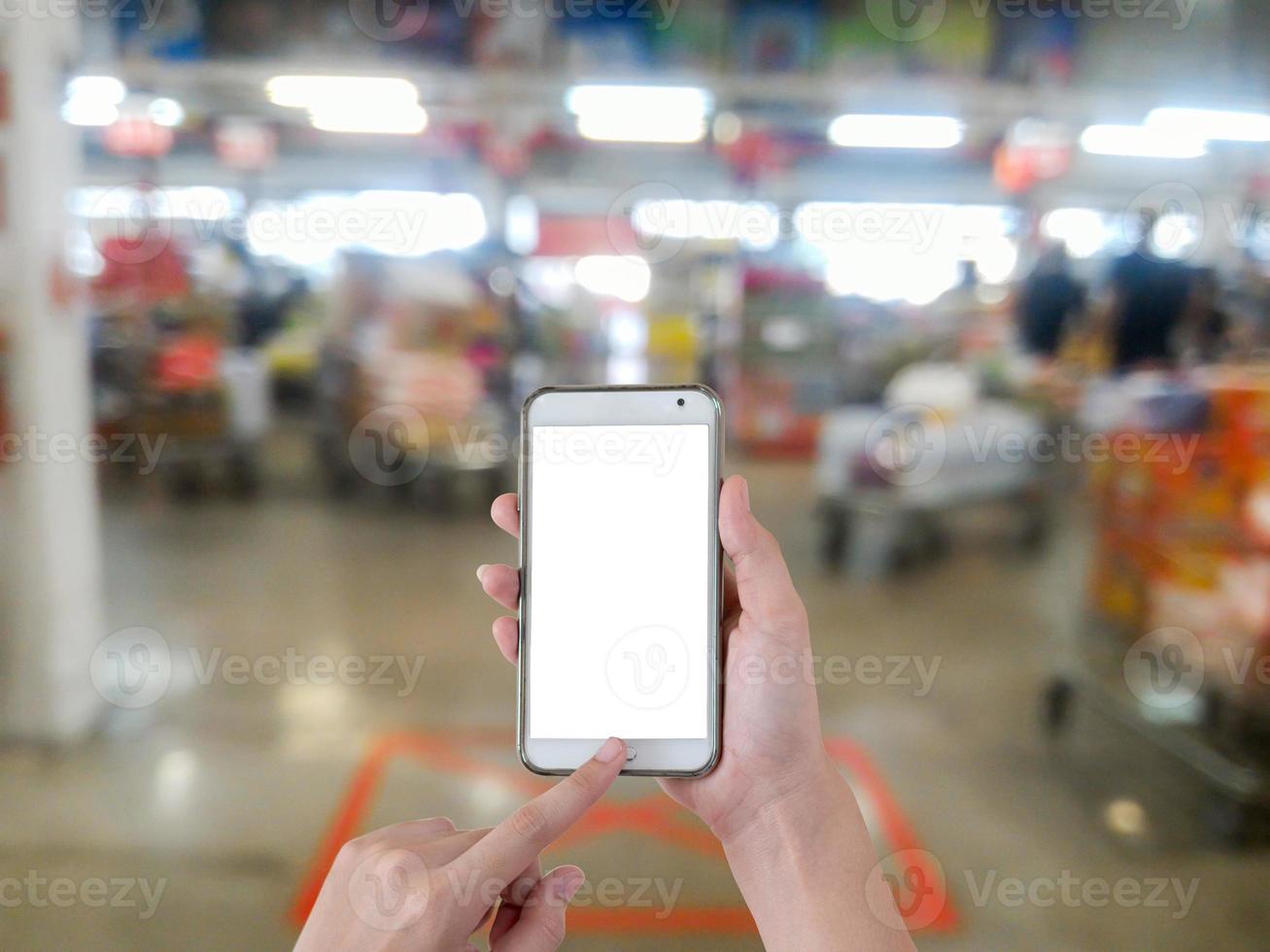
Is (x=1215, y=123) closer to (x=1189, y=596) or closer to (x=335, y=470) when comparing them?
(x=1189, y=596)

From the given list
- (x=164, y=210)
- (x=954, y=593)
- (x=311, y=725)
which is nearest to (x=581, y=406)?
(x=311, y=725)

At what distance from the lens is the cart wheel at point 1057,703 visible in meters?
2.11

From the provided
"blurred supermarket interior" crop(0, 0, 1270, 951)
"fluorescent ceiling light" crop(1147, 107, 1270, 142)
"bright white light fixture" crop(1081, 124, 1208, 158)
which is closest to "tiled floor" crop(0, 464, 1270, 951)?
"blurred supermarket interior" crop(0, 0, 1270, 951)

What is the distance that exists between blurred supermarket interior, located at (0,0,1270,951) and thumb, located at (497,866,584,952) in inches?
48.4

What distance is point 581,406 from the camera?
2.59 ft

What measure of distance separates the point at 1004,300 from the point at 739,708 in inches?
105

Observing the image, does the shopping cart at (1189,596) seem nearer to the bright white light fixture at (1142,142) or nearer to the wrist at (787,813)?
the bright white light fixture at (1142,142)

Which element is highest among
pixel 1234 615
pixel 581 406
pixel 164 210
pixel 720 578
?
pixel 164 210

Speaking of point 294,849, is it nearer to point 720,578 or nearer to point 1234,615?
point 720,578

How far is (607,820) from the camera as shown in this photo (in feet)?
5.72

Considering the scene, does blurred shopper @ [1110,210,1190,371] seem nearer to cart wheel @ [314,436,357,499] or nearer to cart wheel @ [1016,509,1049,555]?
cart wheel @ [1016,509,1049,555]

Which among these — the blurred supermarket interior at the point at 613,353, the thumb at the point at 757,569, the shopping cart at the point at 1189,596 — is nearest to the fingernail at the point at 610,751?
the thumb at the point at 757,569

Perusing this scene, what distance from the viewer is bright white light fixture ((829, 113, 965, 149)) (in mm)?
2906

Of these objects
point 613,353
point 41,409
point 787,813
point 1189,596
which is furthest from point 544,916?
point 613,353
